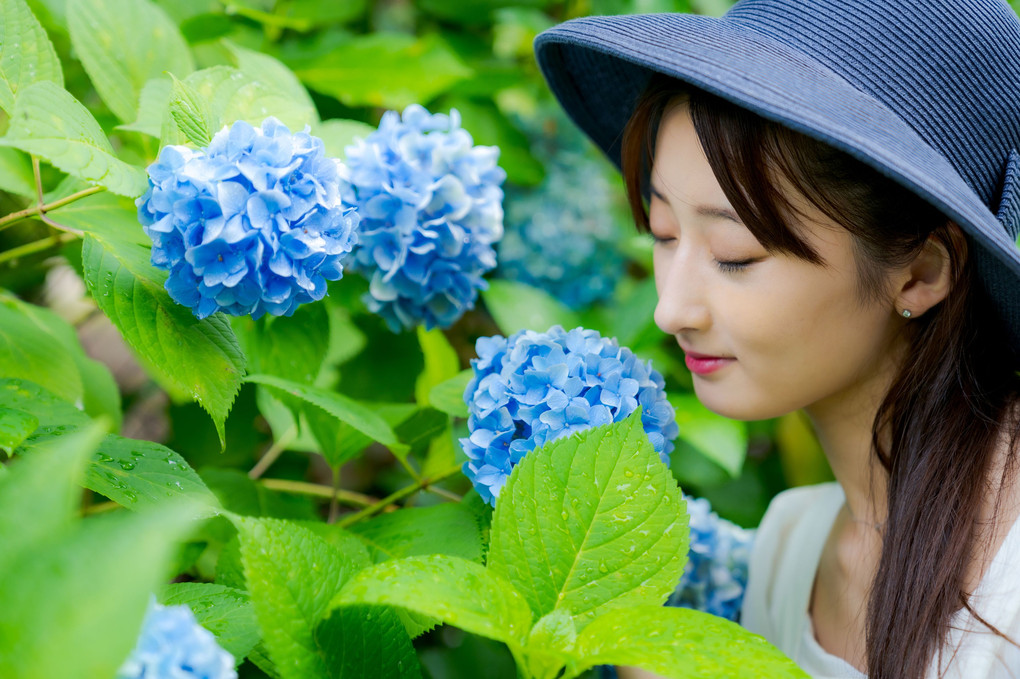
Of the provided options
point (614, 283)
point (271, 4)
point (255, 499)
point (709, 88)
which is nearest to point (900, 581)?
point (709, 88)

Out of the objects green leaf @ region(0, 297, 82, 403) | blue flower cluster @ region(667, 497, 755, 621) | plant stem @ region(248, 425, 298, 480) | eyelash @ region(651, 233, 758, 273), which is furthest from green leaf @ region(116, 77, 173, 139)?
blue flower cluster @ region(667, 497, 755, 621)

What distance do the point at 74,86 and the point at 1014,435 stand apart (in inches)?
66.7

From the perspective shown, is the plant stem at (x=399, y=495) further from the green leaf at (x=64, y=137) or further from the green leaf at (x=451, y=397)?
the green leaf at (x=64, y=137)

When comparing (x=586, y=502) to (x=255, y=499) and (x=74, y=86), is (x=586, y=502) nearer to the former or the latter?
(x=255, y=499)

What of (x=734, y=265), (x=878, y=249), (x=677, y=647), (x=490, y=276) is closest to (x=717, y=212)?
(x=734, y=265)

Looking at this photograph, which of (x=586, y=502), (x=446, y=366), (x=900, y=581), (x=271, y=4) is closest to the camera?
(x=586, y=502)

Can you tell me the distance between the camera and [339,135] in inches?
47.9

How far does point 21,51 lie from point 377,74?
80cm

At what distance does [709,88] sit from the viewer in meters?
0.90

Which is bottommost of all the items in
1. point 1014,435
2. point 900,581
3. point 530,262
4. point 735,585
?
point 735,585

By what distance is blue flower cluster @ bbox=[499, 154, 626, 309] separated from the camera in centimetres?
199

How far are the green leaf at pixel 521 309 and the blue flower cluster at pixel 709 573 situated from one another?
1.50ft

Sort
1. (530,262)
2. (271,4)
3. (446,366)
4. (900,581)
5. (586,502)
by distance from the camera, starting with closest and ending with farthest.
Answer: (586,502)
(900,581)
(446,366)
(271,4)
(530,262)

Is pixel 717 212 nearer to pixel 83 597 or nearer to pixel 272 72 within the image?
pixel 272 72
